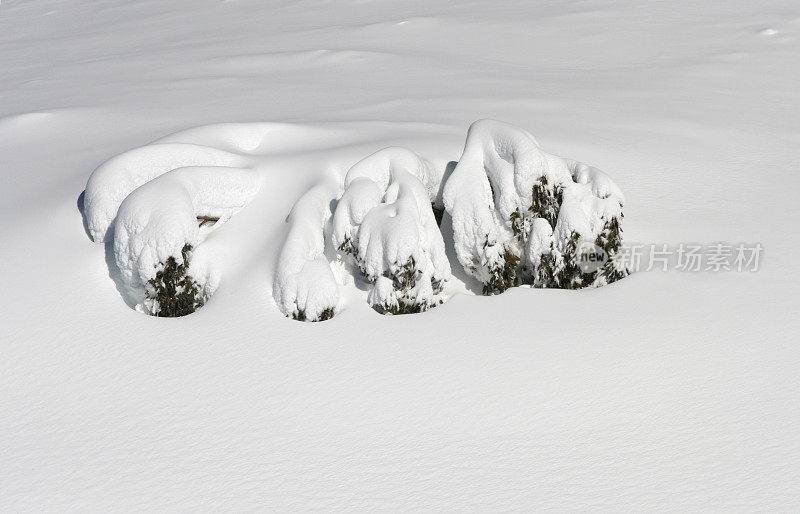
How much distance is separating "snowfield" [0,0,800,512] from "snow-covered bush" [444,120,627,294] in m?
0.04

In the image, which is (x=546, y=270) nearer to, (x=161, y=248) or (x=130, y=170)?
(x=161, y=248)

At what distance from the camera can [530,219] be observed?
568 centimetres

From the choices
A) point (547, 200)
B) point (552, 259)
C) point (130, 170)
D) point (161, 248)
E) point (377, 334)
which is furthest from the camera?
point (130, 170)

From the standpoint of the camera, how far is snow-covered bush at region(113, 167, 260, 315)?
203 inches

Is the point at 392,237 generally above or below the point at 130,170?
below

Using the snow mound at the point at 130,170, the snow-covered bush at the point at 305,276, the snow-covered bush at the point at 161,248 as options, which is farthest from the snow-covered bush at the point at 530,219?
the snow mound at the point at 130,170

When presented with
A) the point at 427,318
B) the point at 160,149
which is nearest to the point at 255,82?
the point at 160,149

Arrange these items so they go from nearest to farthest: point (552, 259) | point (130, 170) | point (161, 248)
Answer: point (161, 248) < point (552, 259) < point (130, 170)

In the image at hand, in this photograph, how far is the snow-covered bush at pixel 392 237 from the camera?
5.20 m

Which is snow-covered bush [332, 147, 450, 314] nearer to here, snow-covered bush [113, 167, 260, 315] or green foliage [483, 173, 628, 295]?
green foliage [483, 173, 628, 295]

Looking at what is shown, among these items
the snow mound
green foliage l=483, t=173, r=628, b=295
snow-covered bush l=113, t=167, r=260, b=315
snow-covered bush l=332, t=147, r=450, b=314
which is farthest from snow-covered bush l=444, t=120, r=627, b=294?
the snow mound

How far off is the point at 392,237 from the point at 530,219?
1263 millimetres

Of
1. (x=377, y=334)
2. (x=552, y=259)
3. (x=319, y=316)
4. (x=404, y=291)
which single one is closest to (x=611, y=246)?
(x=552, y=259)

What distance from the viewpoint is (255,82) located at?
36.2 ft
